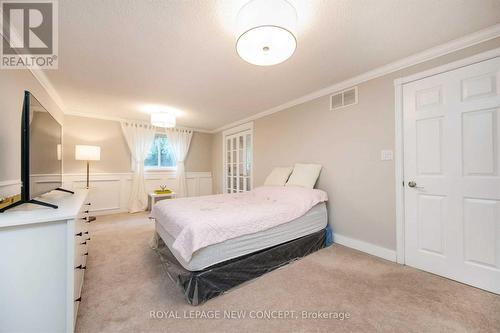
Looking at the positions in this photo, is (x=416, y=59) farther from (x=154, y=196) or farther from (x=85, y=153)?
(x=85, y=153)

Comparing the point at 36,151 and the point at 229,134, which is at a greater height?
the point at 229,134

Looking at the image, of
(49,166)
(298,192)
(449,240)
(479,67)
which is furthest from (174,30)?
(449,240)

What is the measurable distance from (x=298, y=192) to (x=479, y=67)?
211 centimetres

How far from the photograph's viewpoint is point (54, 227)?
3.81 ft

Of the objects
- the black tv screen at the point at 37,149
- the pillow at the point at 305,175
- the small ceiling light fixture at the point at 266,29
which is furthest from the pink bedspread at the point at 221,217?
the small ceiling light fixture at the point at 266,29

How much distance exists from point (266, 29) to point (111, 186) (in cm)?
473

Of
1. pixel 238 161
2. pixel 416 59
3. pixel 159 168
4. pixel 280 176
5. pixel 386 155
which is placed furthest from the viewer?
pixel 159 168

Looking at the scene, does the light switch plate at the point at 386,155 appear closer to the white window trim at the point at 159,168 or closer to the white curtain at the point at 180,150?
the white curtain at the point at 180,150

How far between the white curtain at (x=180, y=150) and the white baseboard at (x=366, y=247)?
3.97m

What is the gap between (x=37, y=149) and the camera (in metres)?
1.40

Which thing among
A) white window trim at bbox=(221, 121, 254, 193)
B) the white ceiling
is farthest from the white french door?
the white ceiling

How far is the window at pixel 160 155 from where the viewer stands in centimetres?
508

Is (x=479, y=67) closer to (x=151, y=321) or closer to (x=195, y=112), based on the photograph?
(x=151, y=321)

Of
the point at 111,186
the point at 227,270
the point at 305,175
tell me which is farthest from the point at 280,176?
the point at 111,186
